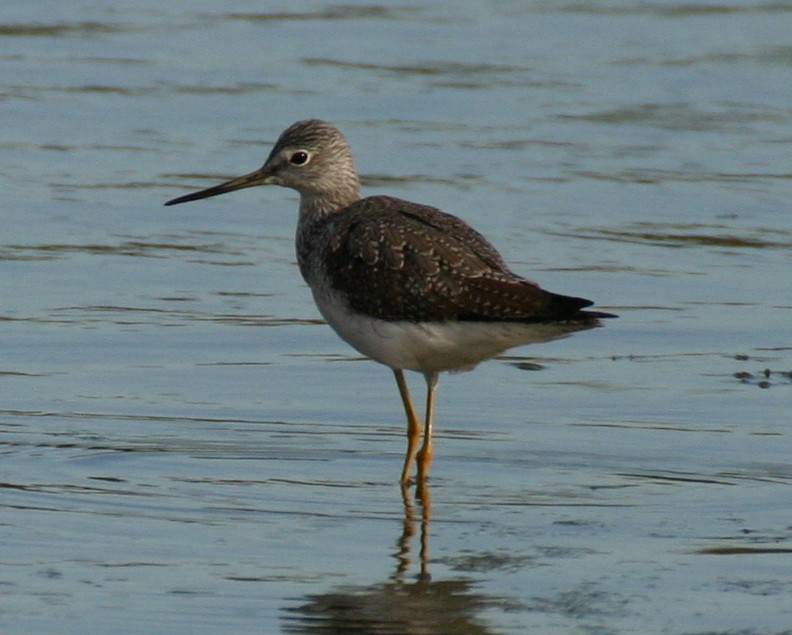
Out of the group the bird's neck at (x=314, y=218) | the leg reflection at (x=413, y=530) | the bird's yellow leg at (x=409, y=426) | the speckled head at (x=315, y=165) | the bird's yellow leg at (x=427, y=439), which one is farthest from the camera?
the speckled head at (x=315, y=165)

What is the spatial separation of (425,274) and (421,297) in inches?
3.9

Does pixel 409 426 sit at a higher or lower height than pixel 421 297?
lower

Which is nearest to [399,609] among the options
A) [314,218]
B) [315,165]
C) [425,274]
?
[425,274]

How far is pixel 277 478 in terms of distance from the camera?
705 cm

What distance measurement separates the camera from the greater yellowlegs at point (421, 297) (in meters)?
7.01

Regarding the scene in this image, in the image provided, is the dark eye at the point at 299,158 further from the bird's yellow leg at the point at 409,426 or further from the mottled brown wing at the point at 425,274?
the bird's yellow leg at the point at 409,426

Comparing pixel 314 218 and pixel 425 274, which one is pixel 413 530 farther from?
pixel 314 218

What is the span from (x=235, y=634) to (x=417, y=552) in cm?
109

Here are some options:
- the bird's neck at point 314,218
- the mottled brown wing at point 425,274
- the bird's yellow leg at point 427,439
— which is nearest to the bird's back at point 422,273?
the mottled brown wing at point 425,274

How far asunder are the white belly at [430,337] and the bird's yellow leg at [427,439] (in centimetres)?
10

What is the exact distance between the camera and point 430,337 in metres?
7.23

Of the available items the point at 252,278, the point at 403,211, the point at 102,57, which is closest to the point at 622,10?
the point at 102,57

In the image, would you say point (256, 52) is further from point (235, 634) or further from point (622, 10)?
point (235, 634)

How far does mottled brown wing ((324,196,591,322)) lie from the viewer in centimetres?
700
